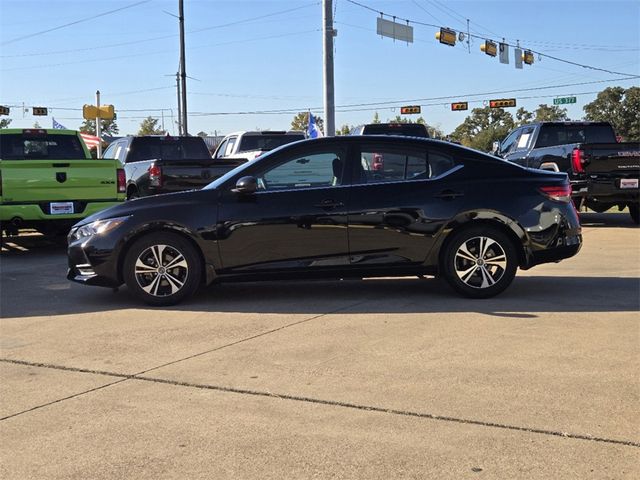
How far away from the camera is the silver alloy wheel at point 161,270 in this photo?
6.82m

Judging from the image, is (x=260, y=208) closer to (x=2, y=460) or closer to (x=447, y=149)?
(x=447, y=149)

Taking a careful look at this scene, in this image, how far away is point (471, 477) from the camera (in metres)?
3.21

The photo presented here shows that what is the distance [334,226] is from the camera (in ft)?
22.3

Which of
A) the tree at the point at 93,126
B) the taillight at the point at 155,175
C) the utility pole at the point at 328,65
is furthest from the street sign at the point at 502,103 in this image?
the tree at the point at 93,126

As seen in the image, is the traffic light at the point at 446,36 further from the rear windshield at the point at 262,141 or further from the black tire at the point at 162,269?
the black tire at the point at 162,269

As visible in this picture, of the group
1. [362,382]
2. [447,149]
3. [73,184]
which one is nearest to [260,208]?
[447,149]

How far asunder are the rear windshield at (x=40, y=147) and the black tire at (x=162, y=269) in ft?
20.8

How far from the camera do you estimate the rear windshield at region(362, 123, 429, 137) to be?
17094 millimetres

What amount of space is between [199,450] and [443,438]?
126 cm

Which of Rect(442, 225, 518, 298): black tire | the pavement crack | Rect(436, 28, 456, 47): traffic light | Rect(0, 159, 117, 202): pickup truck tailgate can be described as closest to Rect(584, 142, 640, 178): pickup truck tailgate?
Rect(442, 225, 518, 298): black tire

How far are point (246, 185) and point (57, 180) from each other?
512 centimetres

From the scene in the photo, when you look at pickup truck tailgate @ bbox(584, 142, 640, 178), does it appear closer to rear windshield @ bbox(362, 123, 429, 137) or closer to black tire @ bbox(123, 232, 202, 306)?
rear windshield @ bbox(362, 123, 429, 137)

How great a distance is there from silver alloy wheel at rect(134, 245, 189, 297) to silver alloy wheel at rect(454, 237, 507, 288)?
8.88 feet

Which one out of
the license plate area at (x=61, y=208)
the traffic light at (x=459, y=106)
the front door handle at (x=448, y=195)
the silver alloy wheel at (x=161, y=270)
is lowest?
the silver alloy wheel at (x=161, y=270)
